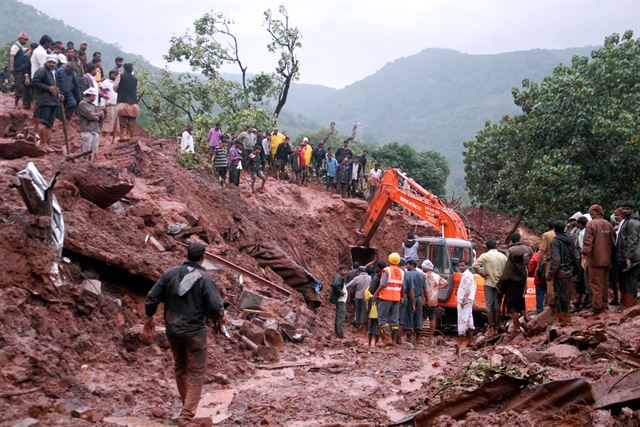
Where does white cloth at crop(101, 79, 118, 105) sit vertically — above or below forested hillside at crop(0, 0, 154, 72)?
below

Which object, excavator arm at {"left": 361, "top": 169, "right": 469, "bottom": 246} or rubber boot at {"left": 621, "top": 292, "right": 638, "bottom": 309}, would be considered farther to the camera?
excavator arm at {"left": 361, "top": 169, "right": 469, "bottom": 246}

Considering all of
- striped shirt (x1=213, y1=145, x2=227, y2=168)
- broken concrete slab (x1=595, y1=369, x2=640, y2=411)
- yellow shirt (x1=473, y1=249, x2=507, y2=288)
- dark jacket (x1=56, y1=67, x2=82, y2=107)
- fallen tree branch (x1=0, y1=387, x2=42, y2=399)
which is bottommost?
fallen tree branch (x1=0, y1=387, x2=42, y2=399)

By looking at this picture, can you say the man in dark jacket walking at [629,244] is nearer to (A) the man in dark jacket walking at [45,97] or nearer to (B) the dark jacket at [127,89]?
(A) the man in dark jacket walking at [45,97]

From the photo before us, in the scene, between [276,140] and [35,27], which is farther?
[35,27]

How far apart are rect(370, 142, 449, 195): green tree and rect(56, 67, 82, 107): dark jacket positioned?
1113 inches

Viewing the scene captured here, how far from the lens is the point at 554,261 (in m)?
11.3

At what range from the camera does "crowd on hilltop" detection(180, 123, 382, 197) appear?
69.3 feet

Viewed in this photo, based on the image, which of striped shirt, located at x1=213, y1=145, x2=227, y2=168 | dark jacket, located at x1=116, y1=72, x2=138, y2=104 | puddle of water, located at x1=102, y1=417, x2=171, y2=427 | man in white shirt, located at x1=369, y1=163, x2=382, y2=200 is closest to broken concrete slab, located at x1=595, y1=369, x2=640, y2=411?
puddle of water, located at x1=102, y1=417, x2=171, y2=427

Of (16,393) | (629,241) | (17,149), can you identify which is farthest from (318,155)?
(16,393)

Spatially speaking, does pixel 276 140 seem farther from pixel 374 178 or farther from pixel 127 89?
pixel 127 89

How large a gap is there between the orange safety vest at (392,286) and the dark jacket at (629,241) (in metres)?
4.06

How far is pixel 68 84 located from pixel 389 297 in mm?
8840

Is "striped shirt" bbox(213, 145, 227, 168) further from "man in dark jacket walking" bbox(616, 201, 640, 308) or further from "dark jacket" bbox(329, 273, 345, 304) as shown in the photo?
"man in dark jacket walking" bbox(616, 201, 640, 308)

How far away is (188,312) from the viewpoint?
7.03 m
